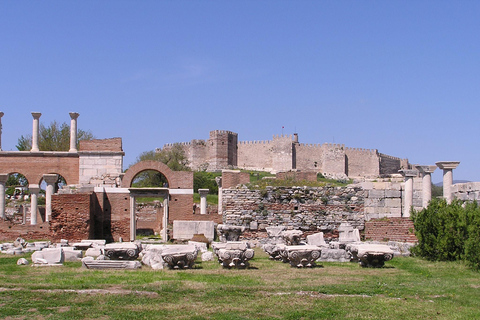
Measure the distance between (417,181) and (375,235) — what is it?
365cm

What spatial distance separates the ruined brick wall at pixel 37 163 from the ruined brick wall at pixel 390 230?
1717 centimetres

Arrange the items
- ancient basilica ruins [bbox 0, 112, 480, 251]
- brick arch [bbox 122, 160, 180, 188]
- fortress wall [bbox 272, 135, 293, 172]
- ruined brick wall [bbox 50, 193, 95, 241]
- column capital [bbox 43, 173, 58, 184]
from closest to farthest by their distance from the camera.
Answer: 1. ancient basilica ruins [bbox 0, 112, 480, 251]
2. ruined brick wall [bbox 50, 193, 95, 241]
3. brick arch [bbox 122, 160, 180, 188]
4. column capital [bbox 43, 173, 58, 184]
5. fortress wall [bbox 272, 135, 293, 172]

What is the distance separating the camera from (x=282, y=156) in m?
88.1

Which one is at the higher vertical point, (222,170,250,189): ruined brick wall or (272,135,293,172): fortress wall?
(272,135,293,172): fortress wall

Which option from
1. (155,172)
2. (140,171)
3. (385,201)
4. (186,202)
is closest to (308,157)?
(155,172)

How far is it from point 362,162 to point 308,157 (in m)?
8.63

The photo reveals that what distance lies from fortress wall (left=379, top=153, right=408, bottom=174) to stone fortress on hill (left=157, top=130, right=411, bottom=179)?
1.68 metres

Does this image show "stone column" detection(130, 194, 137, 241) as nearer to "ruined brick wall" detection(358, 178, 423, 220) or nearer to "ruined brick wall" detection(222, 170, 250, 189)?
"ruined brick wall" detection(222, 170, 250, 189)

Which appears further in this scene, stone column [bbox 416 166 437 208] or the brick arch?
the brick arch

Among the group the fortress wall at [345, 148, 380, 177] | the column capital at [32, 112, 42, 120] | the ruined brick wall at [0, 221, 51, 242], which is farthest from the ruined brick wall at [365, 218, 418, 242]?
the fortress wall at [345, 148, 380, 177]

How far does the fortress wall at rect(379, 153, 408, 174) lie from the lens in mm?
93250

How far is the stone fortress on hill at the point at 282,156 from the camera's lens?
86375 millimetres

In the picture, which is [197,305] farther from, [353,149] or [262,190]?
[353,149]

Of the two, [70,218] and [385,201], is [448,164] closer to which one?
[385,201]
